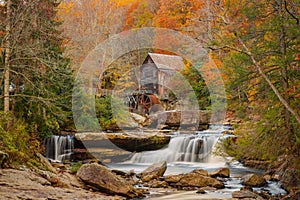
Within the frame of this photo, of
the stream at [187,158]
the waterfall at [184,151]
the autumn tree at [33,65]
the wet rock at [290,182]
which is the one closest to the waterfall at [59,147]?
the autumn tree at [33,65]

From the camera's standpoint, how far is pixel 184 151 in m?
15.0

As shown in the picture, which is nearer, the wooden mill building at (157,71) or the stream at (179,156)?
the stream at (179,156)

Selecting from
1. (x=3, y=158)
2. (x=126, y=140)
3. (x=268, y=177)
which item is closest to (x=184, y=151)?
(x=126, y=140)

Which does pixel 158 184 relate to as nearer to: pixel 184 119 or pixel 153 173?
pixel 153 173

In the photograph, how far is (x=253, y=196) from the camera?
7742mm

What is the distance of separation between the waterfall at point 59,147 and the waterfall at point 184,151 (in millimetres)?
2945

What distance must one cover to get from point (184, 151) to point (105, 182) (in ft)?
25.6

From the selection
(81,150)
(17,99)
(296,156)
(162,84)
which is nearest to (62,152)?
(81,150)

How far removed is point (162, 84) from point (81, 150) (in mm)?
15335

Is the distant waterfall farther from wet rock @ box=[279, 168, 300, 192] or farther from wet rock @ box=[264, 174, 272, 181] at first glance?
wet rock @ box=[279, 168, 300, 192]

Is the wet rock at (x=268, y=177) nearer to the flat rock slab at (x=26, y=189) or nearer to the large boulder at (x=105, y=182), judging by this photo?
the large boulder at (x=105, y=182)

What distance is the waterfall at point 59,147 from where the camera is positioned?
46.1ft

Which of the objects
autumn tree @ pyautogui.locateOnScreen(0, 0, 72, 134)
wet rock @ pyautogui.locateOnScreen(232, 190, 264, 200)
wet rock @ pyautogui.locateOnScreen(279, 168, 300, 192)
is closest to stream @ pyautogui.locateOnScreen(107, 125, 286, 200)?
wet rock @ pyautogui.locateOnScreen(279, 168, 300, 192)

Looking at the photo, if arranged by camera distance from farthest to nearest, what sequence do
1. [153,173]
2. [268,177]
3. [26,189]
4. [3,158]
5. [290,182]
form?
[153,173] → [268,177] → [290,182] → [3,158] → [26,189]
